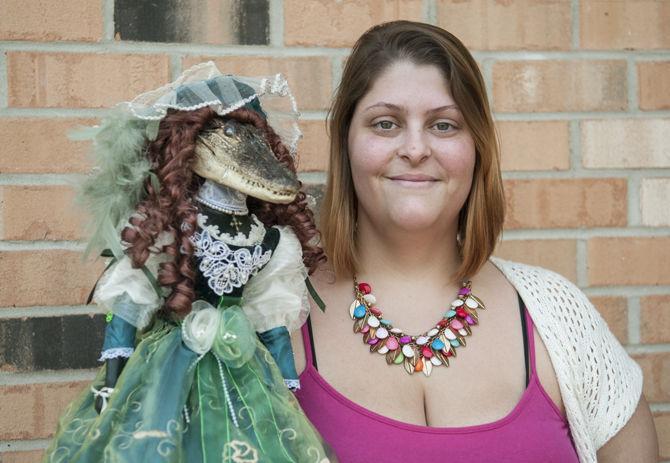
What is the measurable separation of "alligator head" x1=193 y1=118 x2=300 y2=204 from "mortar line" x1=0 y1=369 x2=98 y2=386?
757 millimetres

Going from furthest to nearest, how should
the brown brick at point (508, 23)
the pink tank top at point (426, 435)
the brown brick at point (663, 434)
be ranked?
the brown brick at point (663, 434) → the brown brick at point (508, 23) → the pink tank top at point (426, 435)

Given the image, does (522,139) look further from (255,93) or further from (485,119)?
(255,93)

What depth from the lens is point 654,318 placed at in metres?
2.13

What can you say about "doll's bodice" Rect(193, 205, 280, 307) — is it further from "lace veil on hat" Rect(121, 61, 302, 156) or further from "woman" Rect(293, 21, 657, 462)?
"woman" Rect(293, 21, 657, 462)

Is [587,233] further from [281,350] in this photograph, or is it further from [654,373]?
[281,350]

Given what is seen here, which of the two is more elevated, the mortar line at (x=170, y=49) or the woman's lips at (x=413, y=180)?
the mortar line at (x=170, y=49)

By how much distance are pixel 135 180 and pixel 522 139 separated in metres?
1.08

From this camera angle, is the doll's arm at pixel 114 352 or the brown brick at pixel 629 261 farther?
the brown brick at pixel 629 261

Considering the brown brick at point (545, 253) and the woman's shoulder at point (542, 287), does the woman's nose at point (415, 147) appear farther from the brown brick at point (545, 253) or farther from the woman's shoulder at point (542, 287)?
the brown brick at point (545, 253)

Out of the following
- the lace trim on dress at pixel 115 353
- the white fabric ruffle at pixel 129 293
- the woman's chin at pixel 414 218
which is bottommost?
the lace trim on dress at pixel 115 353

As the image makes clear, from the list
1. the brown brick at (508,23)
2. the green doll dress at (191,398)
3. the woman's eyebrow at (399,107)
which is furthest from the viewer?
the brown brick at (508,23)

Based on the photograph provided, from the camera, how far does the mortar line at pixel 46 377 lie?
1.84m

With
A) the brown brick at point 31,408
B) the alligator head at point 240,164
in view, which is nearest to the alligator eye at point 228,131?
the alligator head at point 240,164

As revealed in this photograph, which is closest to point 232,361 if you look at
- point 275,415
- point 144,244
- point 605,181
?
point 275,415
